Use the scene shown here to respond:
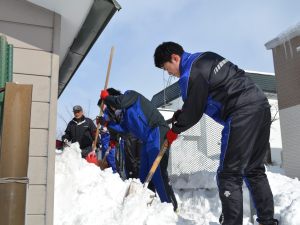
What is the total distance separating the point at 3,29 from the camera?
3502 mm

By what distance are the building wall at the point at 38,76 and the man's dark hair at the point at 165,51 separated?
912mm

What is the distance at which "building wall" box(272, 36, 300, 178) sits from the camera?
39.0 ft

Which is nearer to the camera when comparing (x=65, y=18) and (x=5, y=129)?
(x=5, y=129)

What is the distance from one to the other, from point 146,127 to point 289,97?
27.8 feet

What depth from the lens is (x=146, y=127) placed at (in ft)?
16.5

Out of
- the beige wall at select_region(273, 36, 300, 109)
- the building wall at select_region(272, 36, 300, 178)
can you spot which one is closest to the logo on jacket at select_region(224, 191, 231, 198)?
the building wall at select_region(272, 36, 300, 178)

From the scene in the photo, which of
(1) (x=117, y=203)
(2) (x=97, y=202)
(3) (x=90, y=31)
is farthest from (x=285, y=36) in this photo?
(2) (x=97, y=202)

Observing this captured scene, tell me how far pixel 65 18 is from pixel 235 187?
2.24 metres

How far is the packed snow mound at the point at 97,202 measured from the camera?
12.3ft

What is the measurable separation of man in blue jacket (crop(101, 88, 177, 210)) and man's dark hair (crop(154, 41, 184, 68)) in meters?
1.41

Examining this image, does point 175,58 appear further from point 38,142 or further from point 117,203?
point 117,203

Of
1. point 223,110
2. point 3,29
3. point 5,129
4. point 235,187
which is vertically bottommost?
point 235,187

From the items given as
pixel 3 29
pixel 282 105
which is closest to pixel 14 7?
pixel 3 29

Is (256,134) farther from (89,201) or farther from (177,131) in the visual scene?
(89,201)
